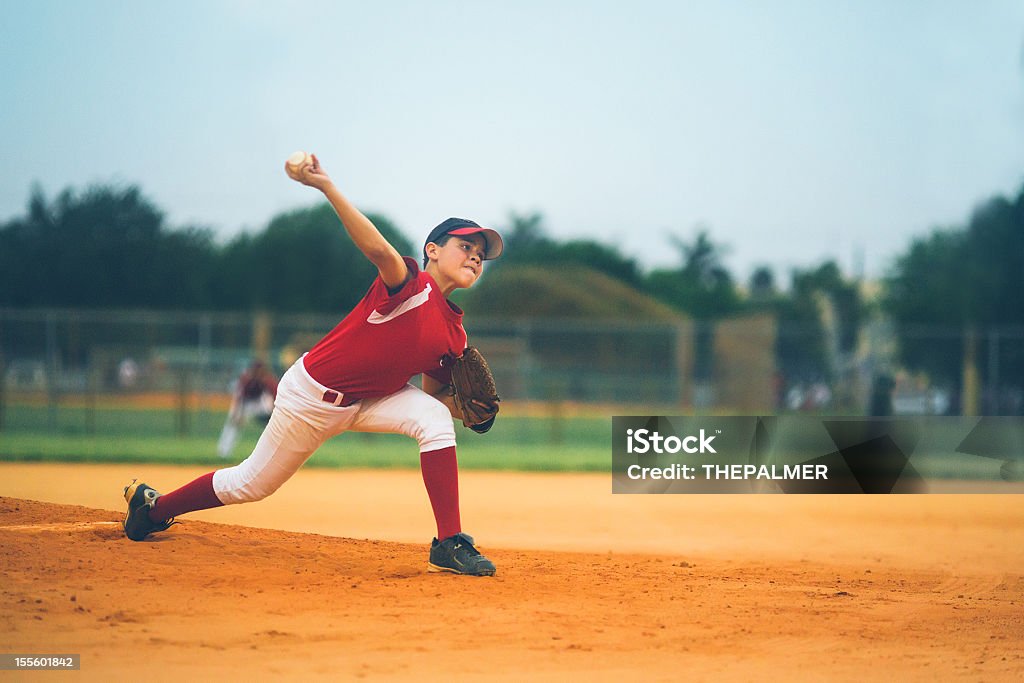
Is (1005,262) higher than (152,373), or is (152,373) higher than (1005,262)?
(1005,262)

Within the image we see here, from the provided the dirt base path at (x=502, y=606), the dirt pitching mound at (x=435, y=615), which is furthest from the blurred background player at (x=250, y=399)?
the dirt pitching mound at (x=435, y=615)

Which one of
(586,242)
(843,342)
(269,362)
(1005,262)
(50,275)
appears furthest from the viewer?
(586,242)

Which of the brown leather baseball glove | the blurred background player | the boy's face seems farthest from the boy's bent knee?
the blurred background player

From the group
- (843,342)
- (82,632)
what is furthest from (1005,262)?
(82,632)

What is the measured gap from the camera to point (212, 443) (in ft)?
60.0

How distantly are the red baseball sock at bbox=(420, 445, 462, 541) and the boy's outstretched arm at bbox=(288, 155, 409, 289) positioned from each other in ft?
3.23

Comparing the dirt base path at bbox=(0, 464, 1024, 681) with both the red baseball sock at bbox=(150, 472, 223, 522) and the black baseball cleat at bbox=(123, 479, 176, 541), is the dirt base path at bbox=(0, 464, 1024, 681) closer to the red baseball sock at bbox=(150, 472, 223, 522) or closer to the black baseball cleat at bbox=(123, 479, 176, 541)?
the black baseball cleat at bbox=(123, 479, 176, 541)

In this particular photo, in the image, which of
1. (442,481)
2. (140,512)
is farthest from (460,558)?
(140,512)

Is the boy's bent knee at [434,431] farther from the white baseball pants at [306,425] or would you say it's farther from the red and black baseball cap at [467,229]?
the red and black baseball cap at [467,229]

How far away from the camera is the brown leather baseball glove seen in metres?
5.41

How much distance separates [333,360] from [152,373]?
23.8 metres

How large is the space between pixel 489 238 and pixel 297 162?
1.27 m

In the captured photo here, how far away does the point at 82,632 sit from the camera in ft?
13.7

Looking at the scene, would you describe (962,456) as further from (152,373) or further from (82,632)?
(152,373)
